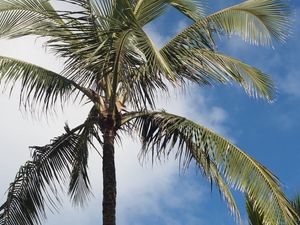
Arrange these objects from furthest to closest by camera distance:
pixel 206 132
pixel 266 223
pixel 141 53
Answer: pixel 206 132
pixel 266 223
pixel 141 53

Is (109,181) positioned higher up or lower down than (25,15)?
lower down

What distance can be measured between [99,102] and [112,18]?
1651 millimetres

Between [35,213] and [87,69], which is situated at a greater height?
[87,69]

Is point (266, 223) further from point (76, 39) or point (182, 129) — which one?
point (76, 39)

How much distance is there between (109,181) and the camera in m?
9.27

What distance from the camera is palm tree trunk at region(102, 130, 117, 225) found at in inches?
357

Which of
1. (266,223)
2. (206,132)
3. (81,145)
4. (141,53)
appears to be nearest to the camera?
(141,53)

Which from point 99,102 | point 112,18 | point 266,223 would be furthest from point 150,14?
point 266,223

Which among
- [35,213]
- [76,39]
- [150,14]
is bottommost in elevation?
[35,213]

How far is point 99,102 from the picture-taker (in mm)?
9641

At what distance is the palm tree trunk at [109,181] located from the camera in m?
9.08

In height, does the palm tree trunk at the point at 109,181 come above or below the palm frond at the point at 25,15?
below

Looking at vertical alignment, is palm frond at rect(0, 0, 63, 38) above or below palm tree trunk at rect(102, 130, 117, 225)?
above

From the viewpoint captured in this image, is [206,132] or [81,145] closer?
[206,132]
